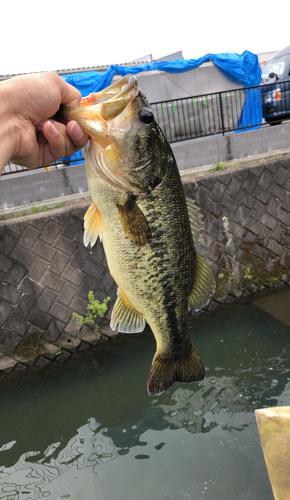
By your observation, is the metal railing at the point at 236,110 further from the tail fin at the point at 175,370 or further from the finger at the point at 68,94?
the tail fin at the point at 175,370

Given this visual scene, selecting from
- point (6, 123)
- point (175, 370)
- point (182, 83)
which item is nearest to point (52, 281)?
point (175, 370)

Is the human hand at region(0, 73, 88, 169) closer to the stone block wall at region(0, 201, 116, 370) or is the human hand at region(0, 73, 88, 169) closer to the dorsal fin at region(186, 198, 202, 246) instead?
the dorsal fin at region(186, 198, 202, 246)

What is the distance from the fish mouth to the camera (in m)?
1.86

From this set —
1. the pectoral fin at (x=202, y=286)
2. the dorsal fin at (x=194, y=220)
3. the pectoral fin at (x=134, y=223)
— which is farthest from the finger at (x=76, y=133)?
the pectoral fin at (x=202, y=286)

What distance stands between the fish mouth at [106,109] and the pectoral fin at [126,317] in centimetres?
109

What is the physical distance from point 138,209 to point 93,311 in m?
5.31

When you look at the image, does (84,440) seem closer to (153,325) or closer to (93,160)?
(153,325)

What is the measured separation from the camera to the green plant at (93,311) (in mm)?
6941

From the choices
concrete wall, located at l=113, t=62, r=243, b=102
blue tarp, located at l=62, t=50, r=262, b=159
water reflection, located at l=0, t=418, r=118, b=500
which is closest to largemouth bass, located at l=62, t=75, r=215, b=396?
water reflection, located at l=0, t=418, r=118, b=500

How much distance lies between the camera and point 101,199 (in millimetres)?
2064

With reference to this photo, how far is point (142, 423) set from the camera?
5.43 meters

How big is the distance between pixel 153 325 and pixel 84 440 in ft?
12.6

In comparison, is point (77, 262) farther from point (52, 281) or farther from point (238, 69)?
point (238, 69)

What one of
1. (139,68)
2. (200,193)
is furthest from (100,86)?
(200,193)
